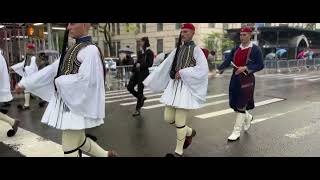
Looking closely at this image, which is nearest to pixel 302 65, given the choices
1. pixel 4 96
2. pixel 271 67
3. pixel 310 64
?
pixel 310 64

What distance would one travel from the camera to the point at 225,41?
41.1 meters

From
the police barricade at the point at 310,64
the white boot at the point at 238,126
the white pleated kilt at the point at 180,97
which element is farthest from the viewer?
the police barricade at the point at 310,64

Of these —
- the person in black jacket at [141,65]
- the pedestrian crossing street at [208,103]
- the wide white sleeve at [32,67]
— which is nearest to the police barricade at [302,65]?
the pedestrian crossing street at [208,103]

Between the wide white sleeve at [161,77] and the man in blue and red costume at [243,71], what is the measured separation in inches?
58.7

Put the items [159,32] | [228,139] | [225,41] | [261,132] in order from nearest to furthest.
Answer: [228,139] → [261,132] → [225,41] → [159,32]

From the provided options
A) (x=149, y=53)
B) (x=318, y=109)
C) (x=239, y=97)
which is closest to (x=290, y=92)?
(x=318, y=109)

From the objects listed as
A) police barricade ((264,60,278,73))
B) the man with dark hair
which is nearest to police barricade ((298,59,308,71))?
police barricade ((264,60,278,73))

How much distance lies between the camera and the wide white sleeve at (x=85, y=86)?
4090mm

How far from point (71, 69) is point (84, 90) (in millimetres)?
288

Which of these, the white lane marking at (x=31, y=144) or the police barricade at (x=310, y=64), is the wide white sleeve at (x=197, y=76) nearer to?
the white lane marking at (x=31, y=144)

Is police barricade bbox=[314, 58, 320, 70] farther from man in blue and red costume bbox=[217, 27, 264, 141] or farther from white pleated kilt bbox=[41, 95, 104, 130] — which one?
white pleated kilt bbox=[41, 95, 104, 130]

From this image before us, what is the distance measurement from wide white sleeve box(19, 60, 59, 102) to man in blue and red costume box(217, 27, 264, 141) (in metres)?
3.36

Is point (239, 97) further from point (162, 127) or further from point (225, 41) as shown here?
point (225, 41)

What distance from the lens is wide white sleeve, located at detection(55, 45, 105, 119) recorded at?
4.09 m
